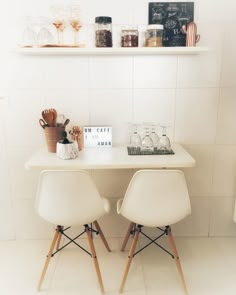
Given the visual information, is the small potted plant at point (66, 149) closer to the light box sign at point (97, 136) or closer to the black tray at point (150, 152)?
the light box sign at point (97, 136)

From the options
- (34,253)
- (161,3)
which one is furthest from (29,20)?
(34,253)

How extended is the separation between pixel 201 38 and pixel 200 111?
0.51 metres

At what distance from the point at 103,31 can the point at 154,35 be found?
0.33 metres

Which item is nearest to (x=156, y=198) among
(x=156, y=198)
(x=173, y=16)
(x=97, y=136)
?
(x=156, y=198)

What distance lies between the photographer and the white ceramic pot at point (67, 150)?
6.02ft

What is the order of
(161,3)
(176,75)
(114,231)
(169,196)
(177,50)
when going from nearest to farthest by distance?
1. (169,196)
2. (177,50)
3. (161,3)
4. (176,75)
5. (114,231)

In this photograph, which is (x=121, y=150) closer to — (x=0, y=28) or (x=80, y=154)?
(x=80, y=154)

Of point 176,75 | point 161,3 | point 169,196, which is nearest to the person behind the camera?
point 169,196

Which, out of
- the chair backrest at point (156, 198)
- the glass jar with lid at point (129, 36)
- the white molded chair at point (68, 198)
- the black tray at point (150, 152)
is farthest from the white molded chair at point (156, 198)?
the glass jar with lid at point (129, 36)

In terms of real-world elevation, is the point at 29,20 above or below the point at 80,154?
above

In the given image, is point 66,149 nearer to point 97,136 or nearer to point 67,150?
point 67,150

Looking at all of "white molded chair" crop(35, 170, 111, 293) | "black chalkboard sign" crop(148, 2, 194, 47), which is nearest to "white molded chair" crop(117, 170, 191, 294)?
"white molded chair" crop(35, 170, 111, 293)

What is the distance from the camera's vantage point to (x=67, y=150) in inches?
72.2

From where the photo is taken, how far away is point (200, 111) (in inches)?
85.3
